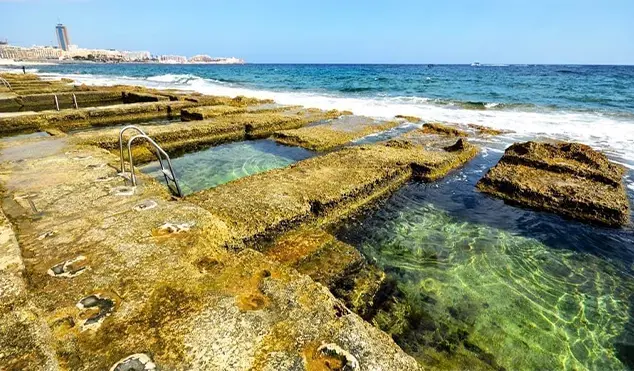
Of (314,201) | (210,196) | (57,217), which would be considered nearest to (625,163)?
(314,201)

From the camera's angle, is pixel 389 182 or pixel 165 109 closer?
pixel 389 182

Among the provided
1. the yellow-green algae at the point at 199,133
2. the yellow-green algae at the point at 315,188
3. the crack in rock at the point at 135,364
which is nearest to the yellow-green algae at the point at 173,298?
the crack in rock at the point at 135,364

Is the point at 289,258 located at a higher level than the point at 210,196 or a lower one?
lower

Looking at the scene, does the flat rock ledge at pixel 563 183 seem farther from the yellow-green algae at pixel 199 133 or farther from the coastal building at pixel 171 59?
the coastal building at pixel 171 59

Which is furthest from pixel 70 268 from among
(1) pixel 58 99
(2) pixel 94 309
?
(1) pixel 58 99

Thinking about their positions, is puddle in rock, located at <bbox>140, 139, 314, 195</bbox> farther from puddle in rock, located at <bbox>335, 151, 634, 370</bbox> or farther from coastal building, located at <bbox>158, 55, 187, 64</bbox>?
coastal building, located at <bbox>158, 55, 187, 64</bbox>

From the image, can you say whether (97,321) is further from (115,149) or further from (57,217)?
(115,149)

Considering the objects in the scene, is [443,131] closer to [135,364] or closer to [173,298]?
[173,298]
